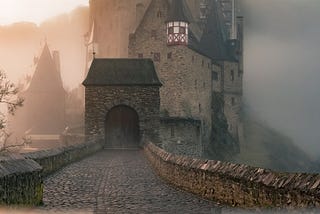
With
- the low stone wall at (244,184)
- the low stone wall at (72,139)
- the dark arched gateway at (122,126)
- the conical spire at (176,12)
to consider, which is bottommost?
the low stone wall at (72,139)

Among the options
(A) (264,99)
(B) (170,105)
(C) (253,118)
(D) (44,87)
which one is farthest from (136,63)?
(A) (264,99)

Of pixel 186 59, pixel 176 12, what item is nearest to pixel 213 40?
pixel 176 12

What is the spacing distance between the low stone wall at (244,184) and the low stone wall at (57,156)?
3715mm

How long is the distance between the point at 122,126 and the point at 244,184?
86.3 ft

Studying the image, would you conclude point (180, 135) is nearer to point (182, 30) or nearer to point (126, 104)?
point (182, 30)

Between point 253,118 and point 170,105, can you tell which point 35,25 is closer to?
point 253,118

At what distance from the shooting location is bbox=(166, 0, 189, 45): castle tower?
5075 centimetres

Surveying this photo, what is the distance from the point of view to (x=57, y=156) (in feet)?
54.4

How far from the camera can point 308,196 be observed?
598 centimetres

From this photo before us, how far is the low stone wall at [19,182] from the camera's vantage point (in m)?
7.16

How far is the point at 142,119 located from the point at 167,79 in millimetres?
17654

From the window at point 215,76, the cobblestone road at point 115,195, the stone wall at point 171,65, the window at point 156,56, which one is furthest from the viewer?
the window at point 215,76

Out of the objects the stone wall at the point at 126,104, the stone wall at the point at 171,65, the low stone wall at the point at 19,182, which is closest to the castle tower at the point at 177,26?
the stone wall at the point at 171,65

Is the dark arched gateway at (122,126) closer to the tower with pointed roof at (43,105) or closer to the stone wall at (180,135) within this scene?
the stone wall at (180,135)
